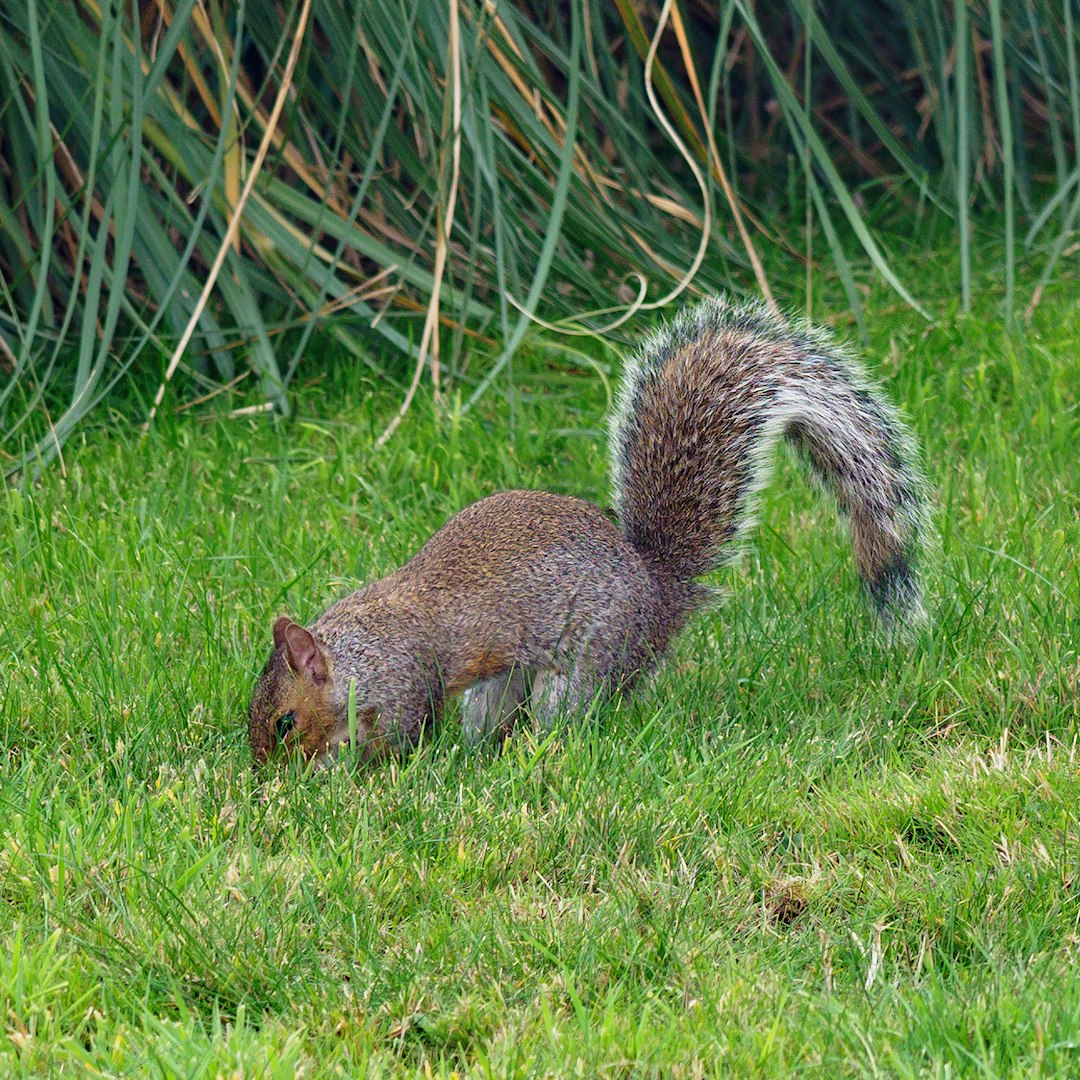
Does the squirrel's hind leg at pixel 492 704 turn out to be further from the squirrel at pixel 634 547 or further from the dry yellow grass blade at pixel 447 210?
the dry yellow grass blade at pixel 447 210

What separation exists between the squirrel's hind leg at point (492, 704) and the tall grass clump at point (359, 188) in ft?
3.50

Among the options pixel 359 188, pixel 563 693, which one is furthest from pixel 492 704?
pixel 359 188

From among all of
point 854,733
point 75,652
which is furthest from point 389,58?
point 854,733

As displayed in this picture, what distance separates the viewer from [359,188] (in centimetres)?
455

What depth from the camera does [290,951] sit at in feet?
7.51

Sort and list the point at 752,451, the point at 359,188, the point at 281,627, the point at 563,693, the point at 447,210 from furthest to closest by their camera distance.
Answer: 1. the point at 359,188
2. the point at 447,210
3. the point at 752,451
4. the point at 563,693
5. the point at 281,627

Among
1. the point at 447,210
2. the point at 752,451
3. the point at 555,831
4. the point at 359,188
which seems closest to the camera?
the point at 555,831

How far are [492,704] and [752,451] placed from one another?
0.73m

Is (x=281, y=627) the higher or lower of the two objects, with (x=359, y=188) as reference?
lower

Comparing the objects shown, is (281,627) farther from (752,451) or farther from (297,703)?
(752,451)

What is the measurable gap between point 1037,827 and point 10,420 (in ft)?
10.3

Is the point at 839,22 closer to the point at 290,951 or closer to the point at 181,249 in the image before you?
the point at 181,249

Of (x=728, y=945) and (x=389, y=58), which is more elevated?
(x=389, y=58)

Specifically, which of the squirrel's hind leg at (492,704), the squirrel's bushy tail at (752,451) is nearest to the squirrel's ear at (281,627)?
the squirrel's hind leg at (492,704)
